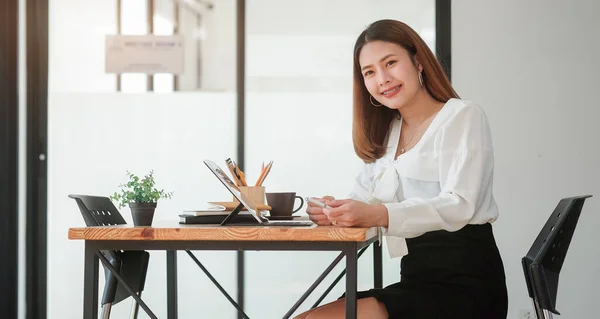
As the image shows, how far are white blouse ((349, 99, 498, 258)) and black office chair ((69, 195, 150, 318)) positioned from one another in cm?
87

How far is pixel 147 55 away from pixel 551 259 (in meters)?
2.62

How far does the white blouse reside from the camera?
2.16m

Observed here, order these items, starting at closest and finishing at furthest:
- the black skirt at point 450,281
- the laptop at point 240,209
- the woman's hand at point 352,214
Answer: the woman's hand at point 352,214, the laptop at point 240,209, the black skirt at point 450,281

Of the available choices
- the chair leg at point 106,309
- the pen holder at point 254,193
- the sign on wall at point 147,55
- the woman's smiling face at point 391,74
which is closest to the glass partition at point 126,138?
the sign on wall at point 147,55

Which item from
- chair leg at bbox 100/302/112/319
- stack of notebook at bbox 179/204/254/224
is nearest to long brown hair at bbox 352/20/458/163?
stack of notebook at bbox 179/204/254/224

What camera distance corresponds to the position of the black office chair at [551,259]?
2320 mm

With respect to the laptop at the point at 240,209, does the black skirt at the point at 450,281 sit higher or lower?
lower

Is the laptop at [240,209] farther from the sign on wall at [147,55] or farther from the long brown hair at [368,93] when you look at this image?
the sign on wall at [147,55]

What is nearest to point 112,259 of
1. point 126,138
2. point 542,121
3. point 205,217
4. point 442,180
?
point 205,217

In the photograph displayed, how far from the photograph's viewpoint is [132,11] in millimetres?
4383

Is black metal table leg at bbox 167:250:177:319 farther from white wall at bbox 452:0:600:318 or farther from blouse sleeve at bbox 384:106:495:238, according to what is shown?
white wall at bbox 452:0:600:318

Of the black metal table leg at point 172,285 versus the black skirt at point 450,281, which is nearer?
the black skirt at point 450,281

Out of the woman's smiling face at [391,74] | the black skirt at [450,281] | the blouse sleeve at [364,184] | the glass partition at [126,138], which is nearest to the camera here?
the black skirt at [450,281]

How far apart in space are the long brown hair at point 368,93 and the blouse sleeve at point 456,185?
21 cm
